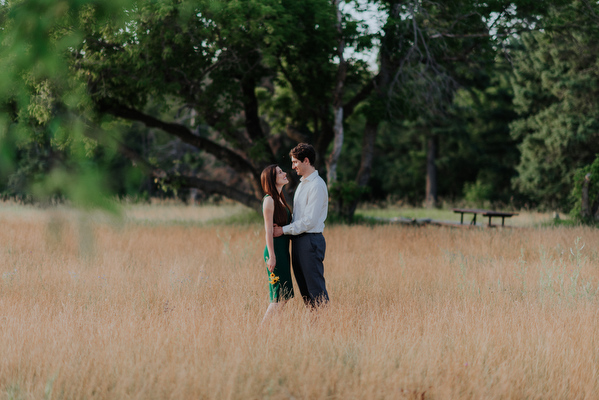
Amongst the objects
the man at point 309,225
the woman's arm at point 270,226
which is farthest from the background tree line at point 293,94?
the man at point 309,225

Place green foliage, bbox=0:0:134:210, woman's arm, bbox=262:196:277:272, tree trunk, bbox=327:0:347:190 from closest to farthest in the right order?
green foliage, bbox=0:0:134:210, woman's arm, bbox=262:196:277:272, tree trunk, bbox=327:0:347:190

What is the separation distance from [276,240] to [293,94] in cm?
1268

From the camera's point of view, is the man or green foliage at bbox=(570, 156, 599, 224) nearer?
the man

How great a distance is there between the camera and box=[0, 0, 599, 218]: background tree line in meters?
3.77

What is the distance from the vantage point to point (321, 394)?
3.21 metres

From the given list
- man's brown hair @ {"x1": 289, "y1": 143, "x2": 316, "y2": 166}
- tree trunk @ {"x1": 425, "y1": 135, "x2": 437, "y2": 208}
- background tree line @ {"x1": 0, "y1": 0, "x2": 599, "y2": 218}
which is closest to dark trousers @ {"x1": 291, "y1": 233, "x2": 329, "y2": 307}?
man's brown hair @ {"x1": 289, "y1": 143, "x2": 316, "y2": 166}

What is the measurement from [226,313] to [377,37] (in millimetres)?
10991

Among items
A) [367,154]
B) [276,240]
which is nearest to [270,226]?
[276,240]

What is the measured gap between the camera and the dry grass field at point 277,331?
11.0ft

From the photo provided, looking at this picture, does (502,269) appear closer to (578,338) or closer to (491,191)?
(578,338)

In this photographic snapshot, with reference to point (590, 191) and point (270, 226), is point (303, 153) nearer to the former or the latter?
point (270, 226)

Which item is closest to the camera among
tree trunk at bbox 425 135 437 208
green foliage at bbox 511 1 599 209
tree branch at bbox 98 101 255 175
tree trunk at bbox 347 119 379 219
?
tree branch at bbox 98 101 255 175

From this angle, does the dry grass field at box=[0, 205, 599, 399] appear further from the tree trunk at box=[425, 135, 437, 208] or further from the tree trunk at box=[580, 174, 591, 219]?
the tree trunk at box=[425, 135, 437, 208]

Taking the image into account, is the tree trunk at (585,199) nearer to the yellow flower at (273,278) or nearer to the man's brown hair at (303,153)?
the man's brown hair at (303,153)
